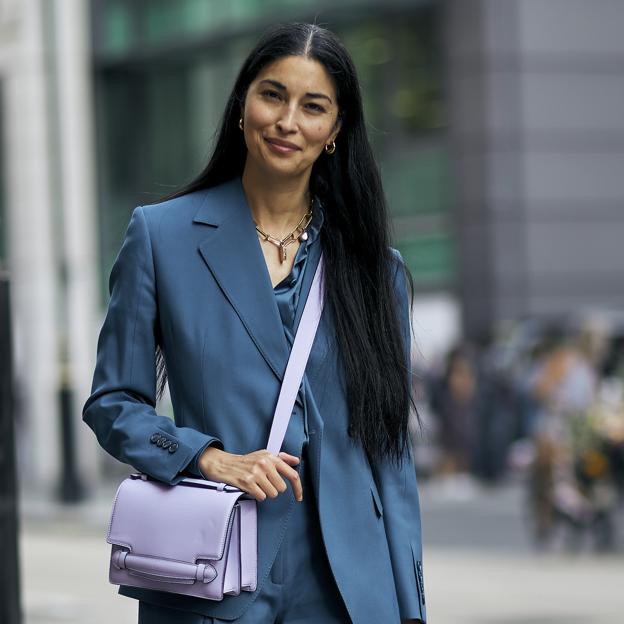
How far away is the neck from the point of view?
3254mm

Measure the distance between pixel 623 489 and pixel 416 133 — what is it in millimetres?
16417

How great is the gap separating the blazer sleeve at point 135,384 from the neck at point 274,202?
→ 0.79 feet

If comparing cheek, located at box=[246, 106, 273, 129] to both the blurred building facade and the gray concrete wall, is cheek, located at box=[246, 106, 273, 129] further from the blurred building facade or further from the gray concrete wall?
the gray concrete wall

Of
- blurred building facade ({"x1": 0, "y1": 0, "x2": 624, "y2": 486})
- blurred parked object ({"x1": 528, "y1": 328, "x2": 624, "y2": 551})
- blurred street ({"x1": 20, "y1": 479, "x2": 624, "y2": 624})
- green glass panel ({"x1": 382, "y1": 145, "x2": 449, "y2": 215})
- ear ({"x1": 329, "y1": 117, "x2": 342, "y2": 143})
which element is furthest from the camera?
green glass panel ({"x1": 382, "y1": 145, "x2": 449, "y2": 215})

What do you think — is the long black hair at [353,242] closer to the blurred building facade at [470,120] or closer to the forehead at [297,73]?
the forehead at [297,73]

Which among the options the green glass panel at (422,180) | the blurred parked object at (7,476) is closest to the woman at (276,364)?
the blurred parked object at (7,476)

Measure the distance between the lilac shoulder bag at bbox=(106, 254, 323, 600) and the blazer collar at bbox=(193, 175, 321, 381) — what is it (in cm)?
6

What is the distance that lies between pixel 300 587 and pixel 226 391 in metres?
0.37

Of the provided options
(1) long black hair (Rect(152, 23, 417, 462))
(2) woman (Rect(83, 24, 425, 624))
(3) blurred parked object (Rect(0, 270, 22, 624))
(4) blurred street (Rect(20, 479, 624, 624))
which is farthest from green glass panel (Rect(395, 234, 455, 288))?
(2) woman (Rect(83, 24, 425, 624))

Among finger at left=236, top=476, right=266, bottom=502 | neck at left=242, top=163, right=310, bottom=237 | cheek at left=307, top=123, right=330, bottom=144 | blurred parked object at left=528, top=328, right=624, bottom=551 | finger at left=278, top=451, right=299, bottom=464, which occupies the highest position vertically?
cheek at left=307, top=123, right=330, bottom=144

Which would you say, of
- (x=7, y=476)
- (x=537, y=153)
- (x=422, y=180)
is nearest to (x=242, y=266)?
(x=7, y=476)

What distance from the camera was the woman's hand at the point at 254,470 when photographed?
2928mm

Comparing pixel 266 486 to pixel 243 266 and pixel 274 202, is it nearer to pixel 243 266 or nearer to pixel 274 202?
pixel 243 266

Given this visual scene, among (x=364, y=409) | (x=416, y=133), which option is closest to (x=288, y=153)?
(x=364, y=409)
